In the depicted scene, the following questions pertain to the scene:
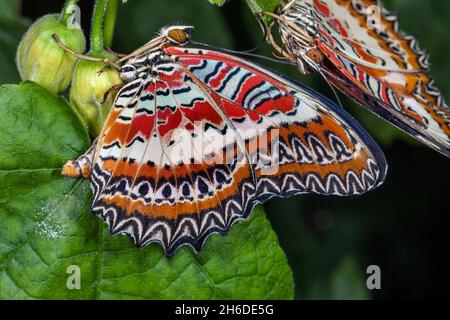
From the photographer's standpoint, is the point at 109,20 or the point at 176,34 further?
the point at 109,20

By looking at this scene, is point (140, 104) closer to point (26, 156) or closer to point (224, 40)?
point (26, 156)

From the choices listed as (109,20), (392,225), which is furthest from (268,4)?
(392,225)

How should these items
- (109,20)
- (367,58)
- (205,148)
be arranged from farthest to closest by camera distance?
(367,58), (109,20), (205,148)

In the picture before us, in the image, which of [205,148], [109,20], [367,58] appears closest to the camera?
[205,148]

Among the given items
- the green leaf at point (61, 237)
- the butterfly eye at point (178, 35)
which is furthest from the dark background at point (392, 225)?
the butterfly eye at point (178, 35)

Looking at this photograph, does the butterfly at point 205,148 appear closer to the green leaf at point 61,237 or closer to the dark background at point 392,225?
the green leaf at point 61,237

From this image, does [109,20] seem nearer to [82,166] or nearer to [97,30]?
[97,30]

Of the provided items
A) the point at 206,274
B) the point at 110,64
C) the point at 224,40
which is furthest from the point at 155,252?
the point at 224,40
